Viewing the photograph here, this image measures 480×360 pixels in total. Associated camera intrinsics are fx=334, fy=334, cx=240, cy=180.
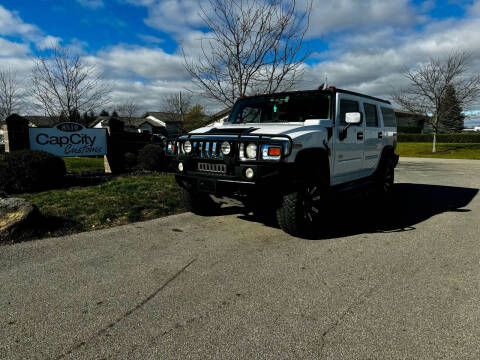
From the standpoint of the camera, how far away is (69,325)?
7.75ft

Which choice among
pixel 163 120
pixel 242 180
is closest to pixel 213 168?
pixel 242 180

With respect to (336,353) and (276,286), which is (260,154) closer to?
(276,286)

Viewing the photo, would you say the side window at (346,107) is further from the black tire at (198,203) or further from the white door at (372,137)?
the black tire at (198,203)

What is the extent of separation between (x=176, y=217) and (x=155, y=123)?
7236 cm

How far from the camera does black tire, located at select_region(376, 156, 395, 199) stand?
6652mm

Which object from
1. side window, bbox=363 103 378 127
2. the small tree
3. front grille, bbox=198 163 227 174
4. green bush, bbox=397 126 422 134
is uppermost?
the small tree

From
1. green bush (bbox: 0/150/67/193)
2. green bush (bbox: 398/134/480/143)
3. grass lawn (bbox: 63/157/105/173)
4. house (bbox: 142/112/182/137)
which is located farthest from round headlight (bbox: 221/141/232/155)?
house (bbox: 142/112/182/137)

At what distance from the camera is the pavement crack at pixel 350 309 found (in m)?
2.27

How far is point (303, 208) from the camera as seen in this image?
166 inches

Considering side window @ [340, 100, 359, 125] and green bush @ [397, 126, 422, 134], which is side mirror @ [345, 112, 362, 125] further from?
green bush @ [397, 126, 422, 134]

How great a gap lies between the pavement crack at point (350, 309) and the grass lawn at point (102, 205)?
11.6 feet

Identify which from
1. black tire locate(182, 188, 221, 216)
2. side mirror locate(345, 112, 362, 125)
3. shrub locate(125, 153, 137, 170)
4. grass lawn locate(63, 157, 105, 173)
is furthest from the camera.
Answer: shrub locate(125, 153, 137, 170)

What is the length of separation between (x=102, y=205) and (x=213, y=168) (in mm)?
2527

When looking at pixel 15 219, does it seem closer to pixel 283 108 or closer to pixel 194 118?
pixel 283 108
